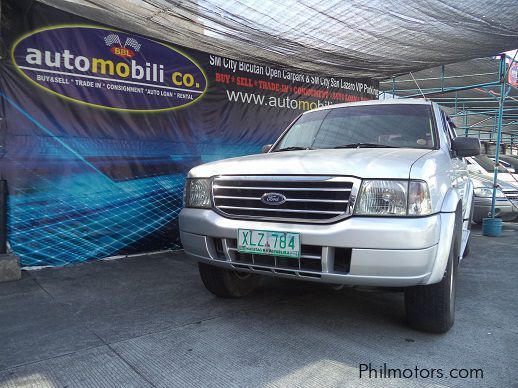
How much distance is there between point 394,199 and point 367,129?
1350 millimetres

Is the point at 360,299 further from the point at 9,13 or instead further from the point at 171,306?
the point at 9,13

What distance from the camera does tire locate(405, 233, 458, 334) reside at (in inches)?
111

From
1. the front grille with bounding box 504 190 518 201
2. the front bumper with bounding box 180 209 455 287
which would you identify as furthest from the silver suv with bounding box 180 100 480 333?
the front grille with bounding box 504 190 518 201

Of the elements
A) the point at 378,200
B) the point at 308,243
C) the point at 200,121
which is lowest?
the point at 308,243

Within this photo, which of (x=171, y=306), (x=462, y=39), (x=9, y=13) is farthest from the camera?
(x=462, y=39)

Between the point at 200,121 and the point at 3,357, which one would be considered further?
the point at 200,121

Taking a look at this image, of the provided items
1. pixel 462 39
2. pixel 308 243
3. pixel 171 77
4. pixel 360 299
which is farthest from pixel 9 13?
pixel 462 39

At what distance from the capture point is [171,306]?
366cm

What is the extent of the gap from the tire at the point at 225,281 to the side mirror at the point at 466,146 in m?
2.15

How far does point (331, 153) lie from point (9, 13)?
378 cm

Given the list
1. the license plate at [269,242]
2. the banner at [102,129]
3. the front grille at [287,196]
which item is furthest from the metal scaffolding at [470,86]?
the license plate at [269,242]

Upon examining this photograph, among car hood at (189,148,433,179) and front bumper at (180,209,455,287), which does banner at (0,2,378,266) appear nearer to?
car hood at (189,148,433,179)

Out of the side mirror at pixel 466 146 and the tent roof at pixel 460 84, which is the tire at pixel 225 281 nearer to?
the side mirror at pixel 466 146

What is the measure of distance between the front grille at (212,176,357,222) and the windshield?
3.21ft
